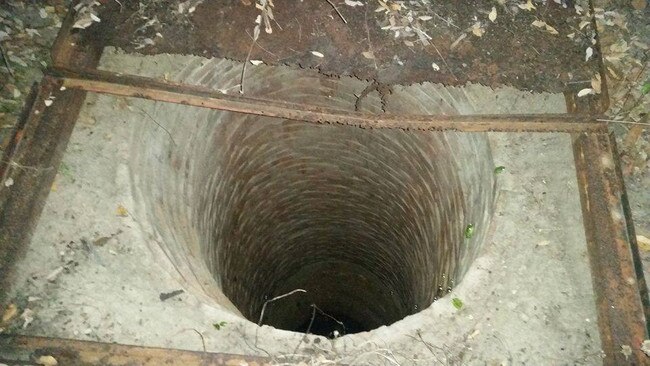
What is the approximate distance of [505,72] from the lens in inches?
120

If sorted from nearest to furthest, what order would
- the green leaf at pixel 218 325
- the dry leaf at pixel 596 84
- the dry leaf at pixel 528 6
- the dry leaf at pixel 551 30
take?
the green leaf at pixel 218 325 → the dry leaf at pixel 596 84 → the dry leaf at pixel 551 30 → the dry leaf at pixel 528 6

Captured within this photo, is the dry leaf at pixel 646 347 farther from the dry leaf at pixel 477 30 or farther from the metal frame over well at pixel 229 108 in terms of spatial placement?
the dry leaf at pixel 477 30

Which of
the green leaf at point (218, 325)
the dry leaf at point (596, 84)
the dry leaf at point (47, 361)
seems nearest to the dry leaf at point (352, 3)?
the dry leaf at point (596, 84)

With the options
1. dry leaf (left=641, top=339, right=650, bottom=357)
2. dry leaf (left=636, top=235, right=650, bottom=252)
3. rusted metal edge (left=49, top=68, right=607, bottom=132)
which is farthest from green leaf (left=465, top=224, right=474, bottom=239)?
dry leaf (left=641, top=339, right=650, bottom=357)

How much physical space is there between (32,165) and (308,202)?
318 cm

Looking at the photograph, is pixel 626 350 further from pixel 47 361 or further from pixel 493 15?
pixel 47 361

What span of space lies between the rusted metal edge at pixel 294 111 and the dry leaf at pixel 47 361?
153 centimetres

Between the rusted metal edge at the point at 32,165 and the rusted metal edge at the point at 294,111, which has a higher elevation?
the rusted metal edge at the point at 294,111

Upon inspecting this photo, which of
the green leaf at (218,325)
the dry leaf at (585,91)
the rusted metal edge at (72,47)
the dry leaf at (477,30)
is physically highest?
the dry leaf at (477,30)

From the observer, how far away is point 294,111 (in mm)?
3027

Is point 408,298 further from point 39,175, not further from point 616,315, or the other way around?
point 39,175

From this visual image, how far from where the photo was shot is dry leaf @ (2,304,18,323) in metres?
2.29

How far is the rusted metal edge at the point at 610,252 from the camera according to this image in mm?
2408

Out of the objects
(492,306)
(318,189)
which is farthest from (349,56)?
(318,189)
